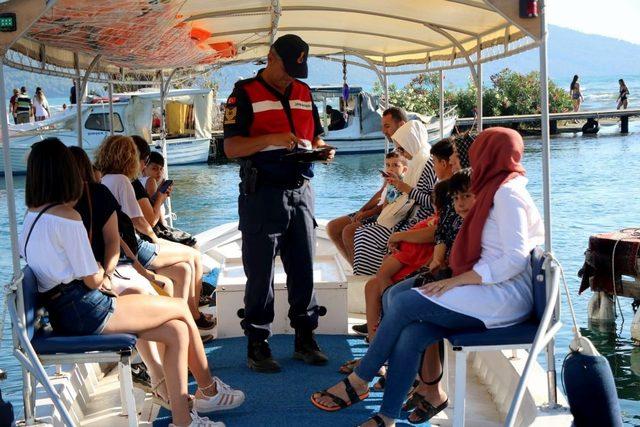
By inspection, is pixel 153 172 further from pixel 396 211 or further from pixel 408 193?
pixel 408 193

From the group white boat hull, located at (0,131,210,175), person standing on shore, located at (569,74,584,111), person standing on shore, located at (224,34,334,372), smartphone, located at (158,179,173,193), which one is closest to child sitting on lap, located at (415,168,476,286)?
person standing on shore, located at (224,34,334,372)

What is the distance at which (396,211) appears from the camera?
545cm

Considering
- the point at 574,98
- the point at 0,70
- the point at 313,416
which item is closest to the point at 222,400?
the point at 313,416

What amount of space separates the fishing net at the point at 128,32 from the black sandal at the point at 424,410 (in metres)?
2.43

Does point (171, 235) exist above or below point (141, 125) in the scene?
below

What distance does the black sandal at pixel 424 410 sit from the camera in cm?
403

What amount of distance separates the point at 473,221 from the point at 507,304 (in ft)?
1.21

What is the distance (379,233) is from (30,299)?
8.76ft

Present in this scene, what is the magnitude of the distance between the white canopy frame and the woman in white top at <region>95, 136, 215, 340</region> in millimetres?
720

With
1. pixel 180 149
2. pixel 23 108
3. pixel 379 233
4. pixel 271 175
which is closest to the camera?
pixel 271 175

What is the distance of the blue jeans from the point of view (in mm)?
3617

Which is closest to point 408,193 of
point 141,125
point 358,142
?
point 141,125

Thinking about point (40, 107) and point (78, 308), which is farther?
point (40, 107)

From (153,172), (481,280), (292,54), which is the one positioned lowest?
(481,280)
